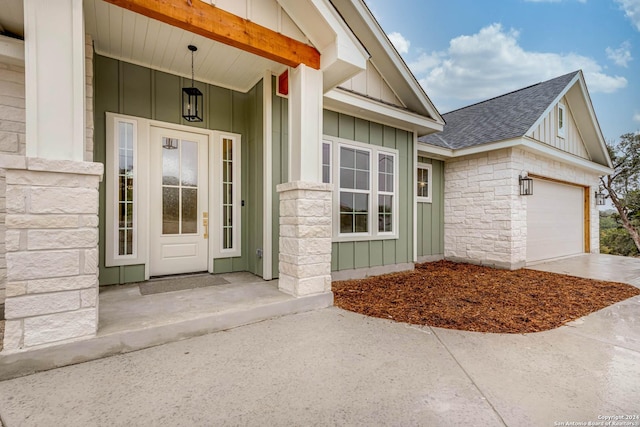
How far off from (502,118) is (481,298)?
5.32 metres

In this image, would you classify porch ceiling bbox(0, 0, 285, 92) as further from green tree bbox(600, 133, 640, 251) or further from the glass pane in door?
green tree bbox(600, 133, 640, 251)

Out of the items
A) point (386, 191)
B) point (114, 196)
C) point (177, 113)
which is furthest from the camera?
point (386, 191)

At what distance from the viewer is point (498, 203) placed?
6.54m

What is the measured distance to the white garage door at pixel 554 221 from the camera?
7.18 m

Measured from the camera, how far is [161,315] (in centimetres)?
273

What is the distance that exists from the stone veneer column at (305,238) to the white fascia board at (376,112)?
1910 mm

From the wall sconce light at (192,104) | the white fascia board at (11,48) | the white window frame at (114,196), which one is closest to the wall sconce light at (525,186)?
the wall sconce light at (192,104)

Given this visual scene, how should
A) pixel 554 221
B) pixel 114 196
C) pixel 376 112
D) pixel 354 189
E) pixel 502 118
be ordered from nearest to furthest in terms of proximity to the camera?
pixel 114 196 < pixel 376 112 < pixel 354 189 < pixel 502 118 < pixel 554 221

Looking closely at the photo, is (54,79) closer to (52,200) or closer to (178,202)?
(52,200)

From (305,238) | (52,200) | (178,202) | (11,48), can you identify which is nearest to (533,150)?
(305,238)

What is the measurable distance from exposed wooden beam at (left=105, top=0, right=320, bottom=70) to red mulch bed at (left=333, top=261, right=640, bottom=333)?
3097mm

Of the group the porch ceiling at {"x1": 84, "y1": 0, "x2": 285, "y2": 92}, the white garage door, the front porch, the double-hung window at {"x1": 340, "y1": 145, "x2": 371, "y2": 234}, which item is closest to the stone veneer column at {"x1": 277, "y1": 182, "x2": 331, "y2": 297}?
the front porch

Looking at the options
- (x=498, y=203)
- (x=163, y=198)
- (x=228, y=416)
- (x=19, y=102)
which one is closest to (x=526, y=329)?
(x=228, y=416)

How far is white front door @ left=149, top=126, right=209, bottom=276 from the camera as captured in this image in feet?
13.9
